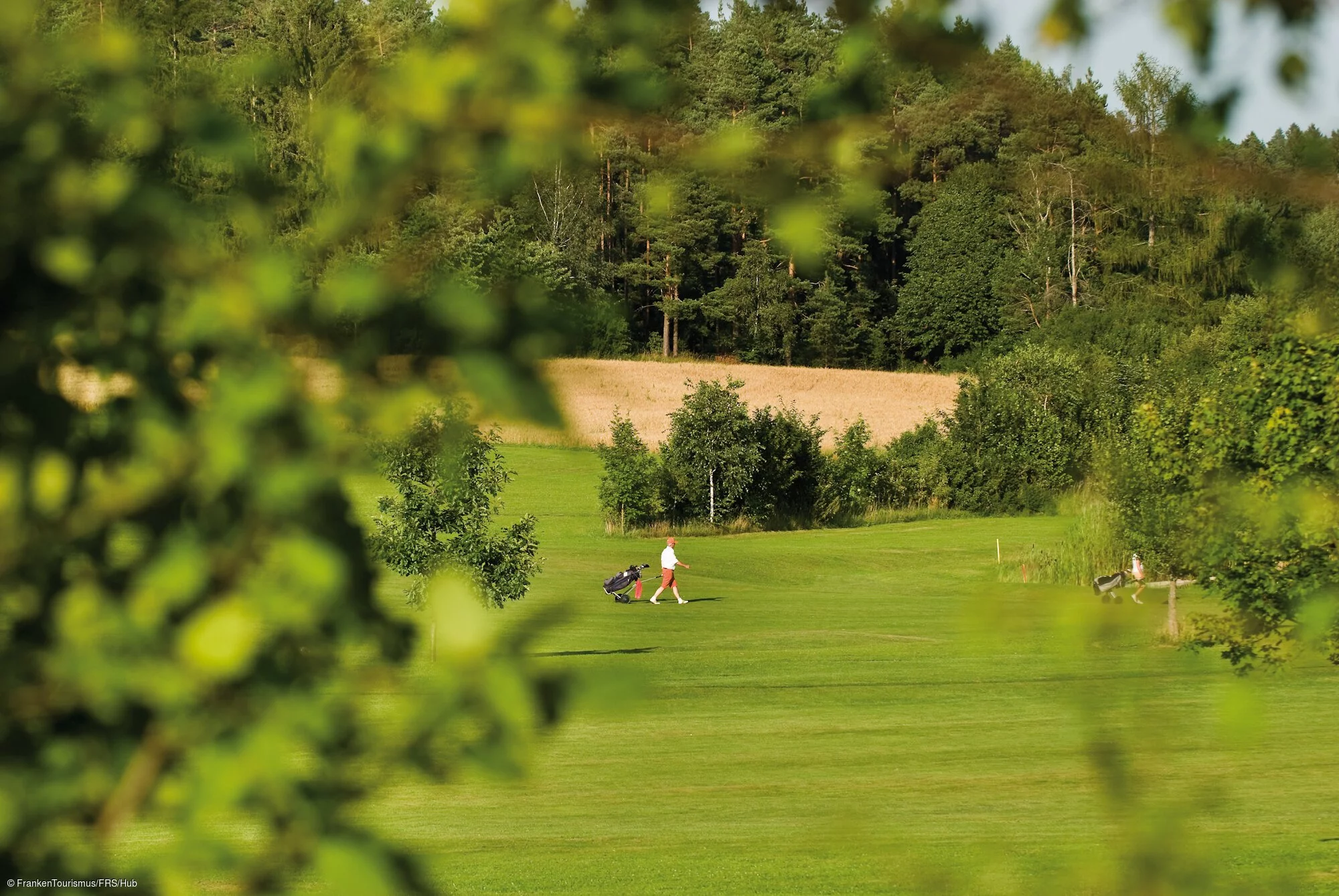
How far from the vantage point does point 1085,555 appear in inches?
1147

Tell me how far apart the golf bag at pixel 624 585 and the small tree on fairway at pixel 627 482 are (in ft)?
31.8

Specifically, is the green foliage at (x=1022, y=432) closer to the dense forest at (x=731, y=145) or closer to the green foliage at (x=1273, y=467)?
the green foliage at (x=1273, y=467)

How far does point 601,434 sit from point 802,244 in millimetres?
44225

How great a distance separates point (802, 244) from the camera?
70.9 inches

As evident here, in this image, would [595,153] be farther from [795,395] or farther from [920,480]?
[795,395]

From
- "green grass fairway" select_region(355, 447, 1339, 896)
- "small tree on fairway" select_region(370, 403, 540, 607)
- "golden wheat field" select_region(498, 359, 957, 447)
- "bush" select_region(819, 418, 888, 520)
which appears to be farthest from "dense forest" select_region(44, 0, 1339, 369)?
"golden wheat field" select_region(498, 359, 957, 447)

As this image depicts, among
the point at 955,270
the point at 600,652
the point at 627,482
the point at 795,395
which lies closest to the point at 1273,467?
the point at 600,652

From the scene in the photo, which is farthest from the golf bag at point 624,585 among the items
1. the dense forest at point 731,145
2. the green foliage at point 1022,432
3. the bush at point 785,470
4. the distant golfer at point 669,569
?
the dense forest at point 731,145

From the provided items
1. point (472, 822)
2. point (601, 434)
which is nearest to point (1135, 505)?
point (472, 822)

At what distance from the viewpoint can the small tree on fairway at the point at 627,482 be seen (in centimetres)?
4003

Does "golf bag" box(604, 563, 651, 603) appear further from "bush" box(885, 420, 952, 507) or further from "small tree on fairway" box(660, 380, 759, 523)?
"bush" box(885, 420, 952, 507)

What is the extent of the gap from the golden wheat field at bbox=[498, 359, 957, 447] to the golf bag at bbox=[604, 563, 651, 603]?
44.6 feet

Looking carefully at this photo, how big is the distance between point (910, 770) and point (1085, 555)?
657 inches

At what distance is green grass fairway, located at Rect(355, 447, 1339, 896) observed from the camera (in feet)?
6.77
